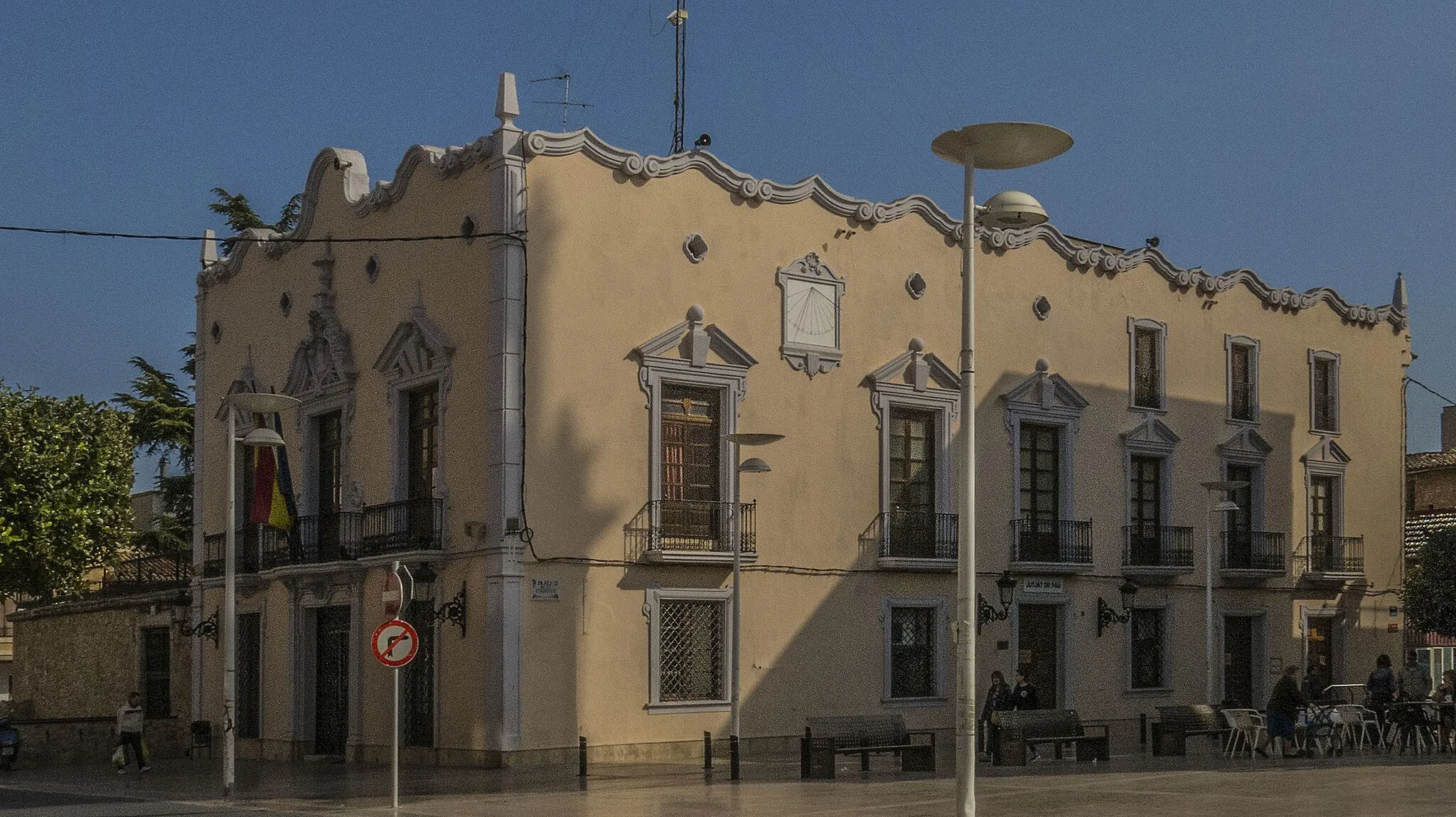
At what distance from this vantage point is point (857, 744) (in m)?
25.3

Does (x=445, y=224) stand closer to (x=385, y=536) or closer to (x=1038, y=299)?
(x=385, y=536)

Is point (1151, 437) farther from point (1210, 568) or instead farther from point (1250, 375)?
point (1250, 375)

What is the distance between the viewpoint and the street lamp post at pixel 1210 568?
3416cm

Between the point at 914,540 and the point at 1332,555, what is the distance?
1160 cm

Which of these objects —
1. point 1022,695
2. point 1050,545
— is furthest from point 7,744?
point 1050,545

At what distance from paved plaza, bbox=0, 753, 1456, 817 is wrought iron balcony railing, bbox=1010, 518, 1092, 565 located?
5789 millimetres

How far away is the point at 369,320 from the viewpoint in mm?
31703

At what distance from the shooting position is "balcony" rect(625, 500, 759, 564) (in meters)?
29.0

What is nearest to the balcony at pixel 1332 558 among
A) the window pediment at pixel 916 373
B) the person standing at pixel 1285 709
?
the window pediment at pixel 916 373

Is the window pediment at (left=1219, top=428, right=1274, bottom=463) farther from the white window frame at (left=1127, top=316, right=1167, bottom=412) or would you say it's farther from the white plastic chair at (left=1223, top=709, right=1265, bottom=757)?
the white plastic chair at (left=1223, top=709, right=1265, bottom=757)

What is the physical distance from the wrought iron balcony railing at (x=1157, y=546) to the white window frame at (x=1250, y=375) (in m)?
2.95

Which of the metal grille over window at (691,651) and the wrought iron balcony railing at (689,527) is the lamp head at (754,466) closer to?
the wrought iron balcony railing at (689,527)

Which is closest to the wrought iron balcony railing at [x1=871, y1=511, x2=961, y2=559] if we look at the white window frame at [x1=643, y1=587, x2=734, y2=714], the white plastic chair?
the white window frame at [x1=643, y1=587, x2=734, y2=714]

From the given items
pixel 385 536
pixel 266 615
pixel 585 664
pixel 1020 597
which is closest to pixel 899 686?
pixel 1020 597
